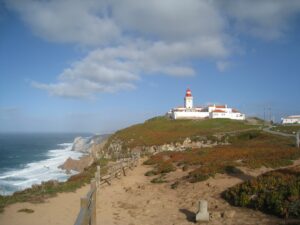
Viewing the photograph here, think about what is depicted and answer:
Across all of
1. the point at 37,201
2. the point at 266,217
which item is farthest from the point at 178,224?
the point at 37,201

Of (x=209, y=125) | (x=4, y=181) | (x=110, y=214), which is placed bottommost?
(x=4, y=181)

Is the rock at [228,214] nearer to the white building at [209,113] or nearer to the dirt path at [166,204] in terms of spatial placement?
the dirt path at [166,204]

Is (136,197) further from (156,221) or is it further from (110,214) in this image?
(156,221)

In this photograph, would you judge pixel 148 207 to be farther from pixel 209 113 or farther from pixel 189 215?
pixel 209 113

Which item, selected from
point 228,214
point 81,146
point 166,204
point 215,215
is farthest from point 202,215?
point 81,146

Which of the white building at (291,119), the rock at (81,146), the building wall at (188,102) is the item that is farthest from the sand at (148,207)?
the building wall at (188,102)

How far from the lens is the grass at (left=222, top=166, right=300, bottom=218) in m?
11.5

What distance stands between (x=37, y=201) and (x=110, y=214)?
4.03m

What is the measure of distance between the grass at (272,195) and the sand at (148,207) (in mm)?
Answer: 378

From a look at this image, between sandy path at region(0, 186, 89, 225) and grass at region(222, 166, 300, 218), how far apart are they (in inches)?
279

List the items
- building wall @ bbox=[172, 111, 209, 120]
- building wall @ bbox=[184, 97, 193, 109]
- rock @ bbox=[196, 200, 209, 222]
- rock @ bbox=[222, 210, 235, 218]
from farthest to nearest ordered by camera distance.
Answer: building wall @ bbox=[184, 97, 193, 109], building wall @ bbox=[172, 111, 209, 120], rock @ bbox=[222, 210, 235, 218], rock @ bbox=[196, 200, 209, 222]

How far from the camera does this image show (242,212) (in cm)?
1255

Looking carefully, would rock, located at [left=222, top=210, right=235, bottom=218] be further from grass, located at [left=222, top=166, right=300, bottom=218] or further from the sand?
grass, located at [left=222, top=166, right=300, bottom=218]

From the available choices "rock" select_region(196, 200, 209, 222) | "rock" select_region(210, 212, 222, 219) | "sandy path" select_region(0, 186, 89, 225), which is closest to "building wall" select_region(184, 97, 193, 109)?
"sandy path" select_region(0, 186, 89, 225)
